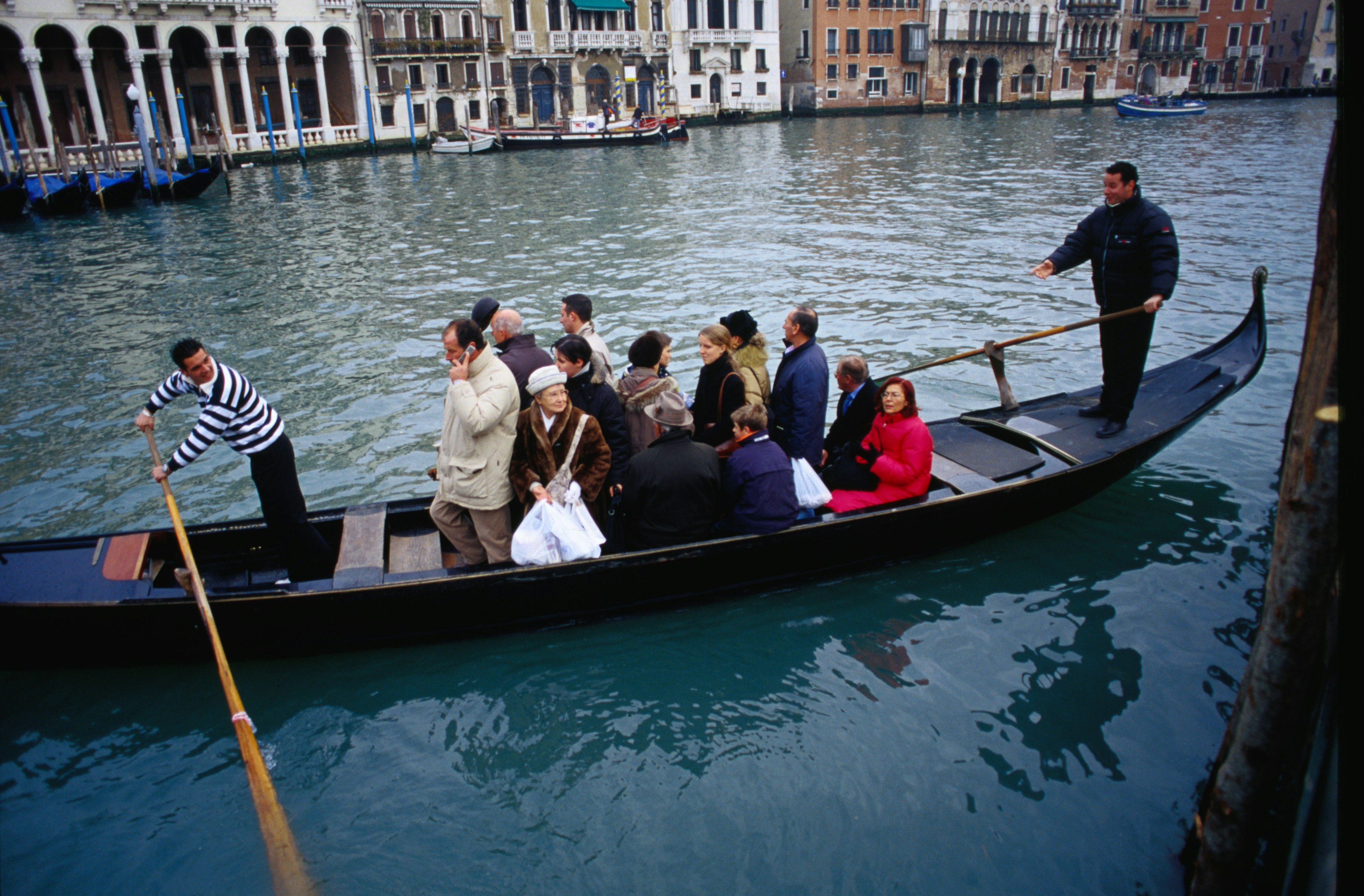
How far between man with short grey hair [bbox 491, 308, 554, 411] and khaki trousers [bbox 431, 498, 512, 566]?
2.05ft

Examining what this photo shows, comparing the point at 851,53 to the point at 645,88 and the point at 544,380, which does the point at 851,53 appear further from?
the point at 544,380

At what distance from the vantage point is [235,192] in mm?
22844

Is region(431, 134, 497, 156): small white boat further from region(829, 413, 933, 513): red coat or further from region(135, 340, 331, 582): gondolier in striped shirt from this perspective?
region(829, 413, 933, 513): red coat

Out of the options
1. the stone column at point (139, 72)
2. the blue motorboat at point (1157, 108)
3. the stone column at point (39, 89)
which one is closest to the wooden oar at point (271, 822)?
the stone column at point (39, 89)

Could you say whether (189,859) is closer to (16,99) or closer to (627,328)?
(627,328)

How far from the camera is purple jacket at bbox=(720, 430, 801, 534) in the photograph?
13.7 feet

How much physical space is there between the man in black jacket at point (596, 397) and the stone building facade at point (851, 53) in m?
47.5

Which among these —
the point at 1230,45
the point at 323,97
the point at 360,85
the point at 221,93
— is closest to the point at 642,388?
the point at 221,93

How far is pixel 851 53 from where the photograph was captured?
155 feet

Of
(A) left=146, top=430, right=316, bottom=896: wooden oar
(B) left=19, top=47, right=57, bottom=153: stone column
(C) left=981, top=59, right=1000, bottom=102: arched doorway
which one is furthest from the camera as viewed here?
(C) left=981, top=59, right=1000, bottom=102: arched doorway

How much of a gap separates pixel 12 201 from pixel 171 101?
1313cm

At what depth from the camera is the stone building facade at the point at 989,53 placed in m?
49.1

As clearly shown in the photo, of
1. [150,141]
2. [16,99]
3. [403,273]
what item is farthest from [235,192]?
[403,273]

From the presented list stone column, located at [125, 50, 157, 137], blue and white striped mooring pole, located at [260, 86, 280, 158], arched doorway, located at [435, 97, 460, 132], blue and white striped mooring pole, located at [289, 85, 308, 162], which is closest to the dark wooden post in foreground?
blue and white striped mooring pole, located at [260, 86, 280, 158]
